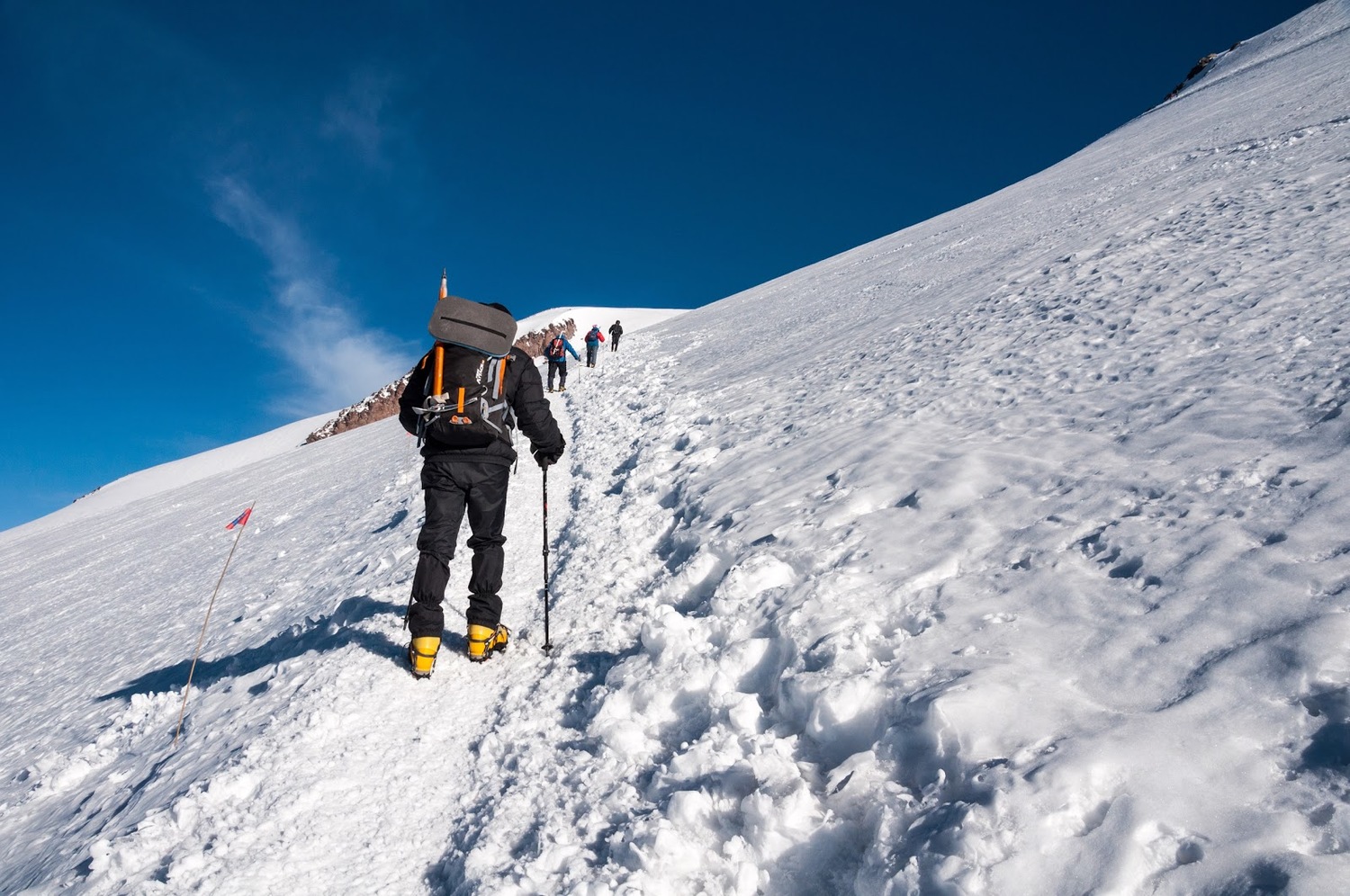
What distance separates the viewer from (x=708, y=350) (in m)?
15.6

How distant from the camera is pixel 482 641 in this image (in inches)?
170

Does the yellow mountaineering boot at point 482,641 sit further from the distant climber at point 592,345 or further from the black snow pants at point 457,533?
the distant climber at point 592,345

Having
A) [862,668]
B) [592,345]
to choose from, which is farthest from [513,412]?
[592,345]

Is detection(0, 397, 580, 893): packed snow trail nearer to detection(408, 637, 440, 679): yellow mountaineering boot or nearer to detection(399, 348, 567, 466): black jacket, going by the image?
detection(408, 637, 440, 679): yellow mountaineering boot

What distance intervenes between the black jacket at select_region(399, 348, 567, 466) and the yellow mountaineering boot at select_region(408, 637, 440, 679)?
44.5 inches

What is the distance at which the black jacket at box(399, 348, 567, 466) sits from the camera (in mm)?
4414

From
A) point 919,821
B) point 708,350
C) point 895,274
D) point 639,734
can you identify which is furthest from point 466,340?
point 895,274

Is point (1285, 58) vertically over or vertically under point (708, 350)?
over

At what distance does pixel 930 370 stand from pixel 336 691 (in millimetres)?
5757

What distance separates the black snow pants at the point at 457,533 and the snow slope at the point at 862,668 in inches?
16.4

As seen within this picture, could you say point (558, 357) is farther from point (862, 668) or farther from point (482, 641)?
point (862, 668)

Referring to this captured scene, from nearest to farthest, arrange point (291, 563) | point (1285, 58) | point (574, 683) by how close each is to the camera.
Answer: point (574, 683), point (291, 563), point (1285, 58)

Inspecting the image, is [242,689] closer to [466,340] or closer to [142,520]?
[466,340]

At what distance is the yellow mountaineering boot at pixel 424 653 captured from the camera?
4.13 meters
